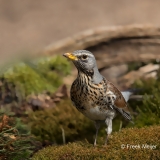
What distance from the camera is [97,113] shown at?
761cm

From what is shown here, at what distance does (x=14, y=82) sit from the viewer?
10.5m

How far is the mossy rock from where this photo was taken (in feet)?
21.7

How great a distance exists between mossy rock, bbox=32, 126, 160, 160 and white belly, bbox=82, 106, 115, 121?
11.6 inches

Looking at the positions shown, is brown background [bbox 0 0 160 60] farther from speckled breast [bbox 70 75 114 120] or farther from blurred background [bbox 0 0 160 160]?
speckled breast [bbox 70 75 114 120]

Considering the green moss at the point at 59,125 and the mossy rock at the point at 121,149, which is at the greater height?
the mossy rock at the point at 121,149

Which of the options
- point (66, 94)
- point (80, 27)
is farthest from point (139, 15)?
point (66, 94)

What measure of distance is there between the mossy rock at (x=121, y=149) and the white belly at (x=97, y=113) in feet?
0.97

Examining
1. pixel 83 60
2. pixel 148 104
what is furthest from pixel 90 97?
pixel 148 104

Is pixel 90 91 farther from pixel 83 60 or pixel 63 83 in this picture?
pixel 63 83

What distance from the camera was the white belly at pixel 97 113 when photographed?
7.56 metres

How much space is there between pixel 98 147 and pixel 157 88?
9.33ft

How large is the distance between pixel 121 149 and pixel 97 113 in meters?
0.90

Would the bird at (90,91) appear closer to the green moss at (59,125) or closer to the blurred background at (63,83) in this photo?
the blurred background at (63,83)

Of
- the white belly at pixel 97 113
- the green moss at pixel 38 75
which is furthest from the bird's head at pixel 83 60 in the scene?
the green moss at pixel 38 75
